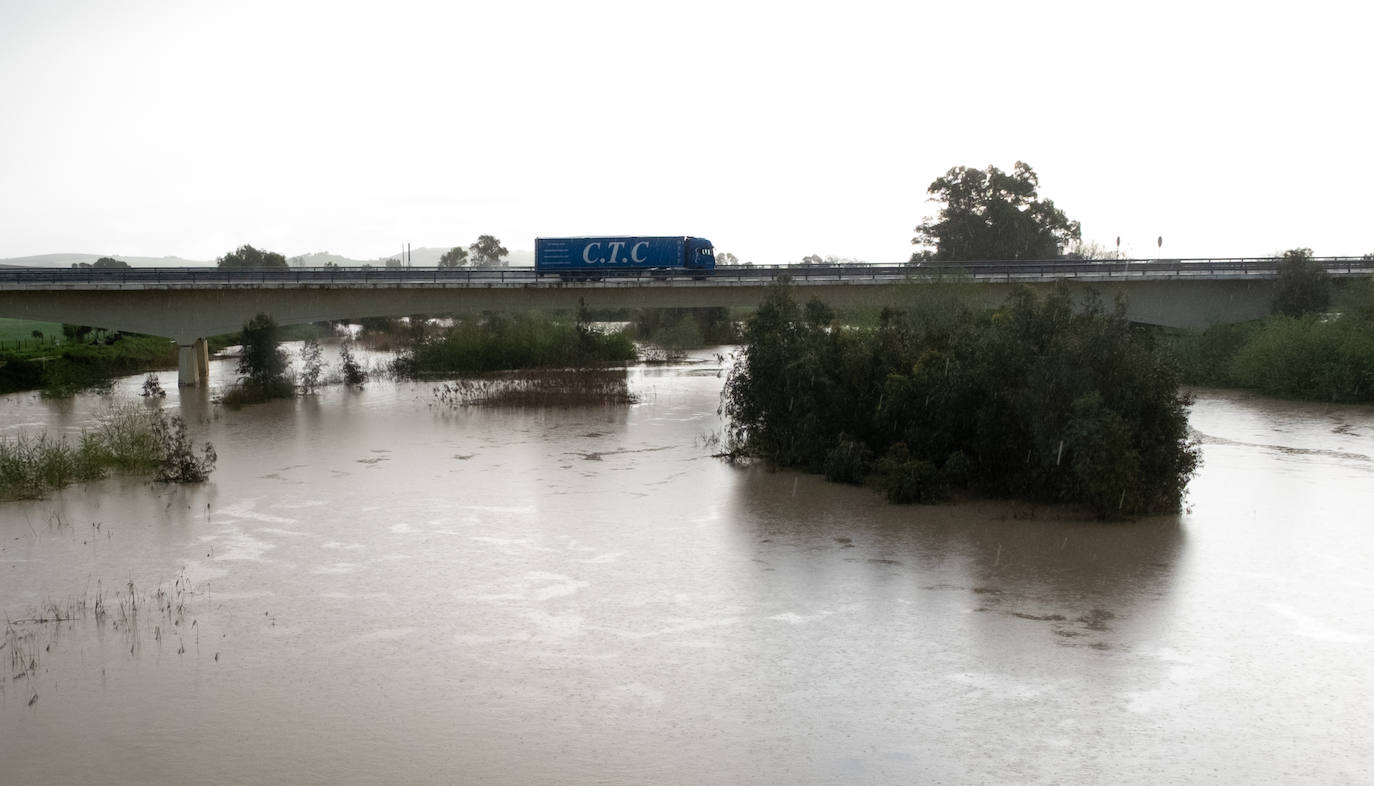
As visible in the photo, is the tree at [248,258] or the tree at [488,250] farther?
the tree at [488,250]

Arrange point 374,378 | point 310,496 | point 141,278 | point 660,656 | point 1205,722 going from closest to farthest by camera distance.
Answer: point 1205,722, point 660,656, point 310,496, point 141,278, point 374,378

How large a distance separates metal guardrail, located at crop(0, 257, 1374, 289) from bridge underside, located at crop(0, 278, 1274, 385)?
40 centimetres

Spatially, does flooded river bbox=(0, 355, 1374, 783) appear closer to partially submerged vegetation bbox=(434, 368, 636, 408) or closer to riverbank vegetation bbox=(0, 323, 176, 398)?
partially submerged vegetation bbox=(434, 368, 636, 408)

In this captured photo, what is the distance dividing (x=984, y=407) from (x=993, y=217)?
58849 millimetres

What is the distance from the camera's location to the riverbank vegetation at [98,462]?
26.2m

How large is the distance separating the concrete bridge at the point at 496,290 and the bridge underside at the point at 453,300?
5 cm

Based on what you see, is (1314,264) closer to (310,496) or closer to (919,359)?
(919,359)

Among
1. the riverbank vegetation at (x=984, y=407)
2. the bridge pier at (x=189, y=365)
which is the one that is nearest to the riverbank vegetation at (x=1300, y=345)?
the riverbank vegetation at (x=984, y=407)

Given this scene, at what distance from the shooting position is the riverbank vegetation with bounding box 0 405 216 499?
26188mm

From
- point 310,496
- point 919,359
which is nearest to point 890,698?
point 919,359

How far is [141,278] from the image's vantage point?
169ft

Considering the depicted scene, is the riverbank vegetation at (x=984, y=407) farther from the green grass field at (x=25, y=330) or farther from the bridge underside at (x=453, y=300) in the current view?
the green grass field at (x=25, y=330)

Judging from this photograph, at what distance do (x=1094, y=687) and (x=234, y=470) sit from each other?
78.4 feet

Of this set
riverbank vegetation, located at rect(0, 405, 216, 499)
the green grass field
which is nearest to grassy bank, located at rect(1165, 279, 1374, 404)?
riverbank vegetation, located at rect(0, 405, 216, 499)
